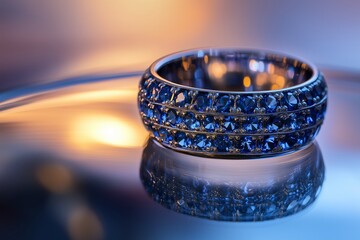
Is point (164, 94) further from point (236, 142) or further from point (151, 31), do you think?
point (151, 31)

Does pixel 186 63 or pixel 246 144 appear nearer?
pixel 246 144

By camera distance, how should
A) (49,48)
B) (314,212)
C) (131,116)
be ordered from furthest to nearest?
1. (49,48)
2. (131,116)
3. (314,212)

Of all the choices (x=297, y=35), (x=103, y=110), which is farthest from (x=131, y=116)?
(x=297, y=35)

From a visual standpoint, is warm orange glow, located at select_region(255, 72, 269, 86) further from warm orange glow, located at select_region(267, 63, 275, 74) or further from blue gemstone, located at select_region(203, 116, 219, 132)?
blue gemstone, located at select_region(203, 116, 219, 132)

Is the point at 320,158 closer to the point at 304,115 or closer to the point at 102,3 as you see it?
the point at 304,115

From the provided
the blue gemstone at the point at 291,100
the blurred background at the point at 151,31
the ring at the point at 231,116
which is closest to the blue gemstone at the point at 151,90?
the ring at the point at 231,116

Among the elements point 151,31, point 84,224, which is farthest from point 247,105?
point 151,31
